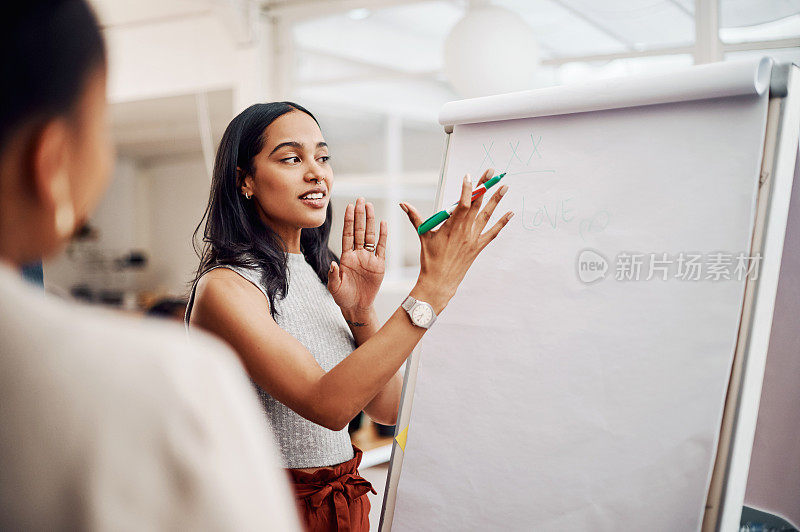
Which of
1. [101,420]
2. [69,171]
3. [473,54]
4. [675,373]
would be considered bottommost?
[675,373]

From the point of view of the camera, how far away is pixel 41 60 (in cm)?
44

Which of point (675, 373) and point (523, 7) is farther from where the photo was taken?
point (523, 7)

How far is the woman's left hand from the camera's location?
128 cm

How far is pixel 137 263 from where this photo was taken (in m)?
7.64

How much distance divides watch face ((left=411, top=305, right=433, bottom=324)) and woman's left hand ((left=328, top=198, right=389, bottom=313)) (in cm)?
30

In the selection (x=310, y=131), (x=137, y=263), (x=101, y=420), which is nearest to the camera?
(x=101, y=420)

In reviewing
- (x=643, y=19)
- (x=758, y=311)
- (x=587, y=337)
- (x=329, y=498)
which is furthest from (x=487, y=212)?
(x=643, y=19)

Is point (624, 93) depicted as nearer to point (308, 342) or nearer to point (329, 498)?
point (308, 342)

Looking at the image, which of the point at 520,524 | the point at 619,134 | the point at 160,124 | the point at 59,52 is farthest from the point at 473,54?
the point at 160,124

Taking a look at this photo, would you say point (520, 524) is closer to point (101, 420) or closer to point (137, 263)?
point (101, 420)

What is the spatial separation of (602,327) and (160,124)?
5403 millimetres

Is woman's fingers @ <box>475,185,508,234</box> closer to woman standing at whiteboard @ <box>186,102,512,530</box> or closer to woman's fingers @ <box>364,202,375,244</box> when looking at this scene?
woman standing at whiteboard @ <box>186,102,512,530</box>

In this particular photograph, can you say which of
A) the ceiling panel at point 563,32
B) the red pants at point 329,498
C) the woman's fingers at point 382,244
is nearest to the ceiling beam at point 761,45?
the ceiling panel at point 563,32

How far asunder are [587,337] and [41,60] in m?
0.94
